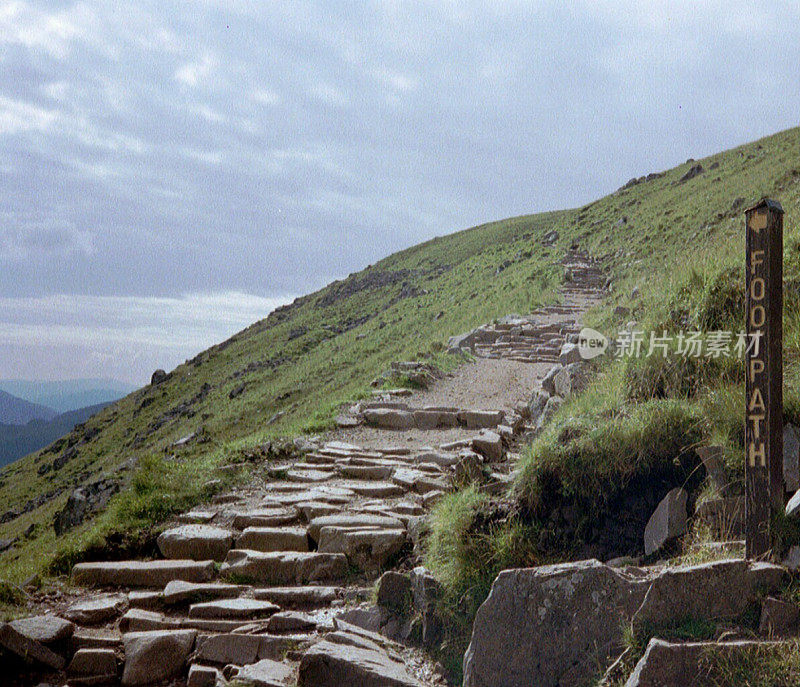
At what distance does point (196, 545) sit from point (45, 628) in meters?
2.00

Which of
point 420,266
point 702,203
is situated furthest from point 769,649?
point 420,266

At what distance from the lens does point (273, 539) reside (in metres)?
7.25

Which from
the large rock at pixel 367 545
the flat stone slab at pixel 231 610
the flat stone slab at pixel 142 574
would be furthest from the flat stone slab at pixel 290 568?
the flat stone slab at pixel 231 610

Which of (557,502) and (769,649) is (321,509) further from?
(769,649)

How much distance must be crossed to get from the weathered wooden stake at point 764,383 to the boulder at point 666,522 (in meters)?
0.72

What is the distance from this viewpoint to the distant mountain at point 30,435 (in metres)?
134

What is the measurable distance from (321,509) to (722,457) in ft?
14.5

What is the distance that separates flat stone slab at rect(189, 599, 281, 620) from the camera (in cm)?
581

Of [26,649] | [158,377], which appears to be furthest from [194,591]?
[158,377]

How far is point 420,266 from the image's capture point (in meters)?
65.6

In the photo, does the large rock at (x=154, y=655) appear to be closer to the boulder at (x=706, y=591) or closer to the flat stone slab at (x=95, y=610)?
the flat stone slab at (x=95, y=610)

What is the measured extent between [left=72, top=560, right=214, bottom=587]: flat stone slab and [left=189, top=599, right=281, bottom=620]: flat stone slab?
0.81 meters

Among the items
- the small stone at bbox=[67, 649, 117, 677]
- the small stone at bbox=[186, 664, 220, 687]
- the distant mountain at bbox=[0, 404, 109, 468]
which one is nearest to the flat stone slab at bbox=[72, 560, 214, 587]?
the small stone at bbox=[67, 649, 117, 677]

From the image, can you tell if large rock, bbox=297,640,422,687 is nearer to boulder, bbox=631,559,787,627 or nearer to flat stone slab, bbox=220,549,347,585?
boulder, bbox=631,559,787,627
